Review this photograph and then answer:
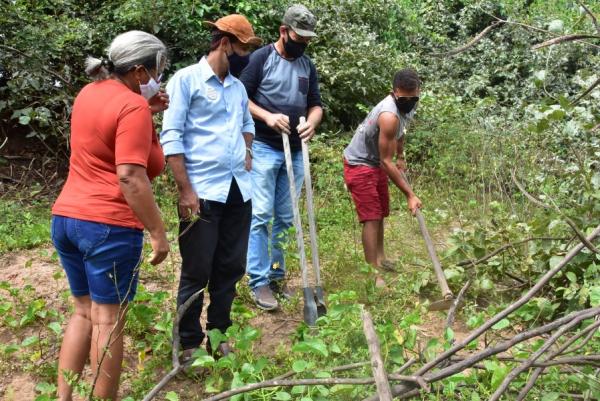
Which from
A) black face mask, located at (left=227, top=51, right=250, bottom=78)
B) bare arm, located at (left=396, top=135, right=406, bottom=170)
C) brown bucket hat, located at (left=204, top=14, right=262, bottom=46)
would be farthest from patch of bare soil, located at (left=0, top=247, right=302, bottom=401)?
brown bucket hat, located at (left=204, top=14, right=262, bottom=46)

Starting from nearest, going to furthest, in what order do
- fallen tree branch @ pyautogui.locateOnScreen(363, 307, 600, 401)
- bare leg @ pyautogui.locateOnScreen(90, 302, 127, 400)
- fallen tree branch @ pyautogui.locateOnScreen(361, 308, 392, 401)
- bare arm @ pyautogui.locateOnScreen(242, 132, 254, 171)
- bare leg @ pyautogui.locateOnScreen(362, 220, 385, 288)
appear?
fallen tree branch @ pyautogui.locateOnScreen(361, 308, 392, 401) → fallen tree branch @ pyautogui.locateOnScreen(363, 307, 600, 401) → bare leg @ pyautogui.locateOnScreen(90, 302, 127, 400) → bare arm @ pyautogui.locateOnScreen(242, 132, 254, 171) → bare leg @ pyautogui.locateOnScreen(362, 220, 385, 288)

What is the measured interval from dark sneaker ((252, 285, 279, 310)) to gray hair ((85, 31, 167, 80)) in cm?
186

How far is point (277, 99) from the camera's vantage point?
4.19 meters

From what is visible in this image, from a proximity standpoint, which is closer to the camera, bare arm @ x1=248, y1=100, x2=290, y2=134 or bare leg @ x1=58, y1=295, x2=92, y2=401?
bare leg @ x1=58, y1=295, x2=92, y2=401

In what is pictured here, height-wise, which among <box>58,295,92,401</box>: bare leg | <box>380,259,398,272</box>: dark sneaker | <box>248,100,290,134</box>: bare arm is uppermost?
<box>248,100,290,134</box>: bare arm

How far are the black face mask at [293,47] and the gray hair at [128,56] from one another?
1.62 m

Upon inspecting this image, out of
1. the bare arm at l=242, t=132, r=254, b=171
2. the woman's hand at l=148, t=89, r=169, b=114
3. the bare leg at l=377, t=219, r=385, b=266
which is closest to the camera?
the woman's hand at l=148, t=89, r=169, b=114

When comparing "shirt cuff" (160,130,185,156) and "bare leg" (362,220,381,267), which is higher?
"shirt cuff" (160,130,185,156)

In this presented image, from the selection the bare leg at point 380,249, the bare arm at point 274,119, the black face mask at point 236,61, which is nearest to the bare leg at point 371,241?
the bare leg at point 380,249

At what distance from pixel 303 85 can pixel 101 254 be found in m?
2.14

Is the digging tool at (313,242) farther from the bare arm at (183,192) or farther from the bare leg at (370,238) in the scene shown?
the bare arm at (183,192)

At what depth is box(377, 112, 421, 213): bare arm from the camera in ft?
14.2

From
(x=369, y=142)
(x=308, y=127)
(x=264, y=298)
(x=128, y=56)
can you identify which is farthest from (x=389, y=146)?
(x=128, y=56)

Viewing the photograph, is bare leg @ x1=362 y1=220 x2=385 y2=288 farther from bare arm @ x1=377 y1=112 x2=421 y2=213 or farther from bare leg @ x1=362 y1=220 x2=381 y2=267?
bare arm @ x1=377 y1=112 x2=421 y2=213
